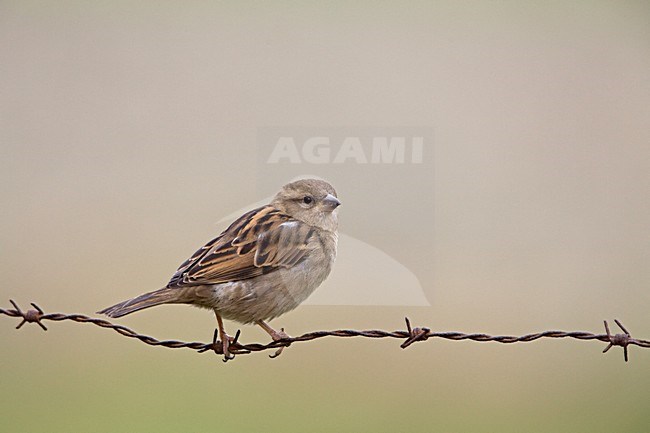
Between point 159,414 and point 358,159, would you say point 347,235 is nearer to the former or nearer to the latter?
point 358,159

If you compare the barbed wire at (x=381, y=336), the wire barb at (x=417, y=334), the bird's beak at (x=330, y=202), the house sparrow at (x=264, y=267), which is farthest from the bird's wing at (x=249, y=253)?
the wire barb at (x=417, y=334)

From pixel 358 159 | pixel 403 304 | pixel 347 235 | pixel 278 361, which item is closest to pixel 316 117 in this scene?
pixel 358 159

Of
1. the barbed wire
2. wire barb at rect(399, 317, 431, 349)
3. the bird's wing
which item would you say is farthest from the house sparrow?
wire barb at rect(399, 317, 431, 349)

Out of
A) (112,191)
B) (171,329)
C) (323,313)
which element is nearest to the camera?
(323,313)

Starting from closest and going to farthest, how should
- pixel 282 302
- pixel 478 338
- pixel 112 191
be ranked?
pixel 478 338, pixel 282 302, pixel 112 191

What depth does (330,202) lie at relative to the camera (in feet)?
11.5

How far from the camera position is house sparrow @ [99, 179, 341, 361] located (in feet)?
11.3

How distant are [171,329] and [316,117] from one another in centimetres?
159

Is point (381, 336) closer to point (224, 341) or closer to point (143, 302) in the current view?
point (224, 341)

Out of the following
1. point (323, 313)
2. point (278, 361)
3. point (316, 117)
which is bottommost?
point (278, 361)

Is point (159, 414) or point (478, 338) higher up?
point (478, 338)

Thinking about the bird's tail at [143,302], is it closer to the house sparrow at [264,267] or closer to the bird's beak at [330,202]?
the house sparrow at [264,267]

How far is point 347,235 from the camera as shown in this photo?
3713 millimetres

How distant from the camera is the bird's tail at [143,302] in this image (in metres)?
3.30
